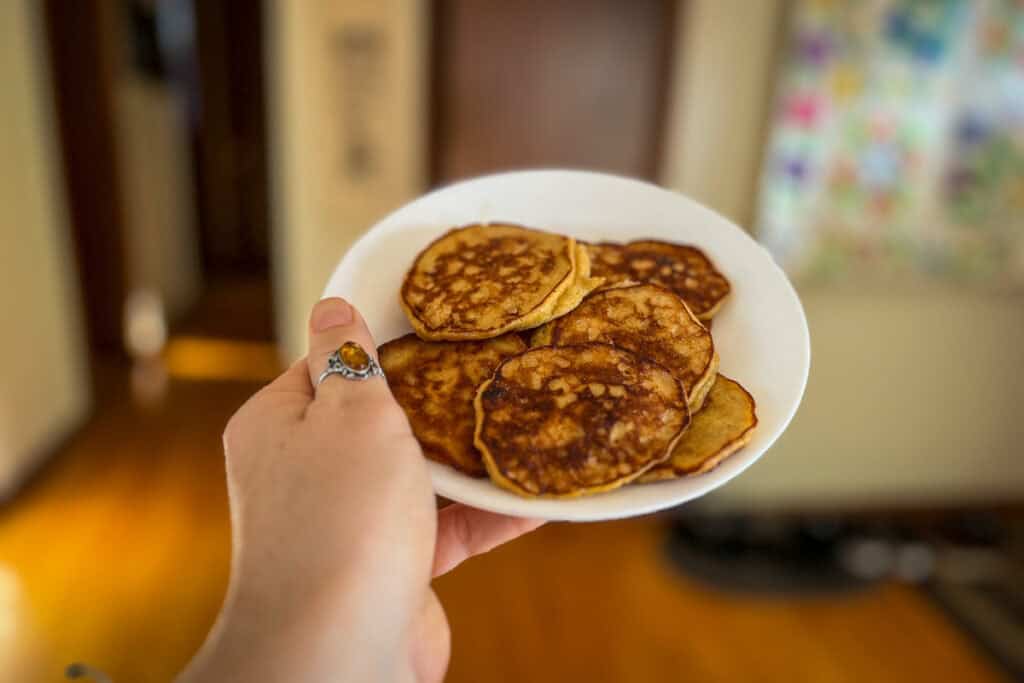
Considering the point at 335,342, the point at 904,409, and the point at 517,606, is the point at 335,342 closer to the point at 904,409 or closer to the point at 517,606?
the point at 517,606

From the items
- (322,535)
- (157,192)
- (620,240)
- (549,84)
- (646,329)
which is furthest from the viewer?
(157,192)

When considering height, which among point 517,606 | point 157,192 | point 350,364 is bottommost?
point 517,606

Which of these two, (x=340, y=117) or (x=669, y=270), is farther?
(x=340, y=117)

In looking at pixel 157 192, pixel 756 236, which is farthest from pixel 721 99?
pixel 157 192

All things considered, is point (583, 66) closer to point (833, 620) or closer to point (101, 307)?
point (833, 620)

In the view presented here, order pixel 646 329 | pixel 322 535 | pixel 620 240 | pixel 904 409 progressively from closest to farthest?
pixel 322 535, pixel 646 329, pixel 620 240, pixel 904 409

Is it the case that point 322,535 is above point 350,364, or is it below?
below

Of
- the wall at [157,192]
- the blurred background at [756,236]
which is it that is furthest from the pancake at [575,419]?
the wall at [157,192]

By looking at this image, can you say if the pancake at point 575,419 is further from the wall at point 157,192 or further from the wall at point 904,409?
the wall at point 157,192
